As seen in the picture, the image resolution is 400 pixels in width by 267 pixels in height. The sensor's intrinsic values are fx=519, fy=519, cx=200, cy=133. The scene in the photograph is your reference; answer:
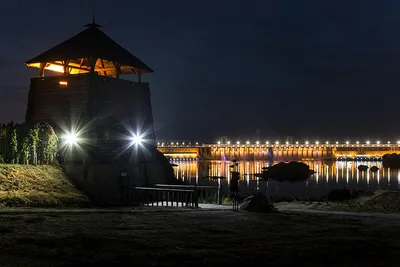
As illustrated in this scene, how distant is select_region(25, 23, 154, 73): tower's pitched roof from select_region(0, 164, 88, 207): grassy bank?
9.89 metres

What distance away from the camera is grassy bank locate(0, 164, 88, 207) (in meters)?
23.2

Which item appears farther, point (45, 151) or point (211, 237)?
point (45, 151)

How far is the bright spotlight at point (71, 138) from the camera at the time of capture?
33188 mm

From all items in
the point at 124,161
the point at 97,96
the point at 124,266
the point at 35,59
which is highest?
the point at 35,59

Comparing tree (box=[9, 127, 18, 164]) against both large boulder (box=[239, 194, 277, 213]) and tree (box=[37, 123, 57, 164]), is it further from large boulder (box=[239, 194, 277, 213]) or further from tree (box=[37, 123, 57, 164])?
large boulder (box=[239, 194, 277, 213])

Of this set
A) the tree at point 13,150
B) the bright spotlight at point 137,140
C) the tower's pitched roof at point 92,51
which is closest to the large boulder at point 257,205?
the tree at point 13,150

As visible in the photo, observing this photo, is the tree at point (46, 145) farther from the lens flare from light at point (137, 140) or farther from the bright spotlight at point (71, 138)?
the lens flare from light at point (137, 140)

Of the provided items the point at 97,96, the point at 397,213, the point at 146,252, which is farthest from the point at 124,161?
the point at 146,252

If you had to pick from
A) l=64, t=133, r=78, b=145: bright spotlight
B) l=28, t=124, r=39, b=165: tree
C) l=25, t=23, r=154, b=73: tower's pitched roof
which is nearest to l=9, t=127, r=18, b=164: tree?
l=28, t=124, r=39, b=165: tree

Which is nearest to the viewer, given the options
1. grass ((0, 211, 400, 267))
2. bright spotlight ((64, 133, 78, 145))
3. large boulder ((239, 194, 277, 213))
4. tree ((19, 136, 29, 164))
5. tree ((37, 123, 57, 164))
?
grass ((0, 211, 400, 267))

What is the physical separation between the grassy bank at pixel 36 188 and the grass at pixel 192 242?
629 cm

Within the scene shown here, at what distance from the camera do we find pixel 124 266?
10172mm

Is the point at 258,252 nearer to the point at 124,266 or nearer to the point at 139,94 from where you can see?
the point at 124,266

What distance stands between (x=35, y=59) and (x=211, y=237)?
2802 cm
